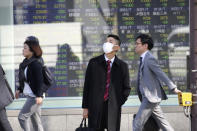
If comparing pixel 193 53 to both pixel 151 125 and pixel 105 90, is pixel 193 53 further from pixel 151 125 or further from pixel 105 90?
pixel 151 125

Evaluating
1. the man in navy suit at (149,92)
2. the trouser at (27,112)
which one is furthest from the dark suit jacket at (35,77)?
the man in navy suit at (149,92)

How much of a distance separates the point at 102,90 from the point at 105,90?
0.15 feet

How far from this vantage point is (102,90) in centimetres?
627

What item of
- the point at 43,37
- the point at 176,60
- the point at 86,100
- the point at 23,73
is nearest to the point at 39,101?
the point at 23,73

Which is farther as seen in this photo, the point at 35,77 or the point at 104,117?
the point at 35,77

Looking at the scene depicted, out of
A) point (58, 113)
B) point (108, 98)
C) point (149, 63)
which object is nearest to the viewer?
point (108, 98)

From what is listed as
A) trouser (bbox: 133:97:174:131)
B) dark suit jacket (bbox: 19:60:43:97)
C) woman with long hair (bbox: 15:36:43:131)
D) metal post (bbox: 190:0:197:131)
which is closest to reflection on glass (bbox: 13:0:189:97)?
woman with long hair (bbox: 15:36:43:131)

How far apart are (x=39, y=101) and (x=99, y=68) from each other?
120 cm

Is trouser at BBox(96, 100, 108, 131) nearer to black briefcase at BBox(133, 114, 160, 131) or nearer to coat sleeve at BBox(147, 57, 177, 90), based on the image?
black briefcase at BBox(133, 114, 160, 131)

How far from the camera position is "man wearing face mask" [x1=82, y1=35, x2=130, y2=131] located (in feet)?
20.5

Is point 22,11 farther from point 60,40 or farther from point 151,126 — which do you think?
point 151,126

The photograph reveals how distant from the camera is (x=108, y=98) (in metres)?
6.26

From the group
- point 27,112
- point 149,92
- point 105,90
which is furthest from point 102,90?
point 27,112

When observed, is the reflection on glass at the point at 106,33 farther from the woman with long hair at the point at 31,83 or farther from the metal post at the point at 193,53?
the metal post at the point at 193,53
